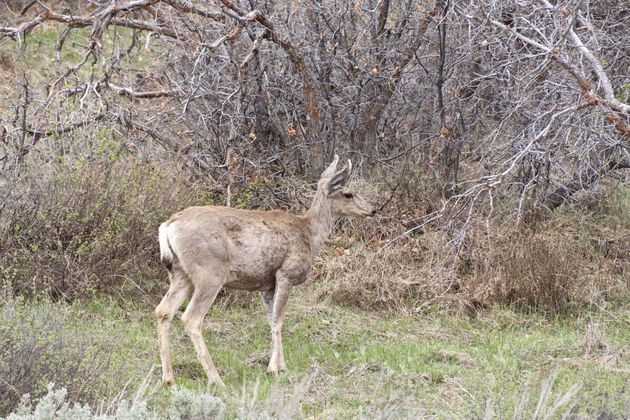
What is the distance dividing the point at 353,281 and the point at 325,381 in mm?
2961

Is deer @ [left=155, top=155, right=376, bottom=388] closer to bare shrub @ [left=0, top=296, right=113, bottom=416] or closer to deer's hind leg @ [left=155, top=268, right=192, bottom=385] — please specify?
deer's hind leg @ [left=155, top=268, right=192, bottom=385]

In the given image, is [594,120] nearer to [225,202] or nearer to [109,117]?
[225,202]

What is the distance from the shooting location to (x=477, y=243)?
12.0 meters

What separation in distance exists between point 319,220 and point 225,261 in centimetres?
154

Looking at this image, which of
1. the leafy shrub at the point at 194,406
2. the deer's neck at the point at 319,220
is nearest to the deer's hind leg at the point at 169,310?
the deer's neck at the point at 319,220

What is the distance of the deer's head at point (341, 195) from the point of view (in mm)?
10570

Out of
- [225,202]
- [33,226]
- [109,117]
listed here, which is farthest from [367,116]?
[33,226]

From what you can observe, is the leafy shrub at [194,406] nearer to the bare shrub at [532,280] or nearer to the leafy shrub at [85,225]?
the leafy shrub at [85,225]

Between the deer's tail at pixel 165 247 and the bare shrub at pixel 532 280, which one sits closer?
the deer's tail at pixel 165 247

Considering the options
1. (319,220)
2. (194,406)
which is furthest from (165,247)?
(194,406)

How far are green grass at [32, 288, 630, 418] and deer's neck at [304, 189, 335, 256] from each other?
0.99 metres

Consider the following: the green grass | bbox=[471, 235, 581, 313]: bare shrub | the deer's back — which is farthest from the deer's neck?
bbox=[471, 235, 581, 313]: bare shrub

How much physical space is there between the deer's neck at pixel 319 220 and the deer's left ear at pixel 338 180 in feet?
0.36

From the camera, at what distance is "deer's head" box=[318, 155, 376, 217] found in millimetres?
10570
